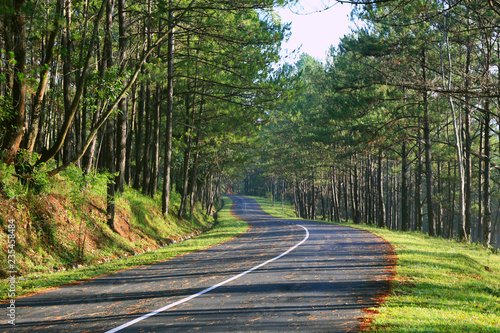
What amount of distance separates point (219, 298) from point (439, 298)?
437 cm

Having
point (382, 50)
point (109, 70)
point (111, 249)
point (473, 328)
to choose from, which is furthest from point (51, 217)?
point (382, 50)

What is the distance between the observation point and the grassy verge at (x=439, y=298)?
5949mm

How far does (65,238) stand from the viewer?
38.9ft

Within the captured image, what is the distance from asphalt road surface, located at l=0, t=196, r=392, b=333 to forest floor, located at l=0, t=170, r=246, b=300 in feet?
3.87

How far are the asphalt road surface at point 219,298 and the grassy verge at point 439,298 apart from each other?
432mm

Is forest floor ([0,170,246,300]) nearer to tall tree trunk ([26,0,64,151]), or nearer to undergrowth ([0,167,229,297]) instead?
undergrowth ([0,167,229,297])

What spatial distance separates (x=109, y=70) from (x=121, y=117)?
5.68m

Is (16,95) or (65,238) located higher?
(16,95)

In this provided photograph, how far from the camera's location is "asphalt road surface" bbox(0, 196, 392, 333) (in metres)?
5.86

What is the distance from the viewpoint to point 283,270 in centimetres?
1057

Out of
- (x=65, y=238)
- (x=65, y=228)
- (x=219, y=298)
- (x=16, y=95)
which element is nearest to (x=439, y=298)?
(x=219, y=298)

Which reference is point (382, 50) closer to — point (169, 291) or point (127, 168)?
point (127, 168)

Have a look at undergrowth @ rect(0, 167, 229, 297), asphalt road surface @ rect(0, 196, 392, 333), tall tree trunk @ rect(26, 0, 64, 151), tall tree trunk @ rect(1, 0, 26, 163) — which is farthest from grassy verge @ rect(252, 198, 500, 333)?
tall tree trunk @ rect(1, 0, 26, 163)

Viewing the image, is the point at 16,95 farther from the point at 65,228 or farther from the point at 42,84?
the point at 65,228
